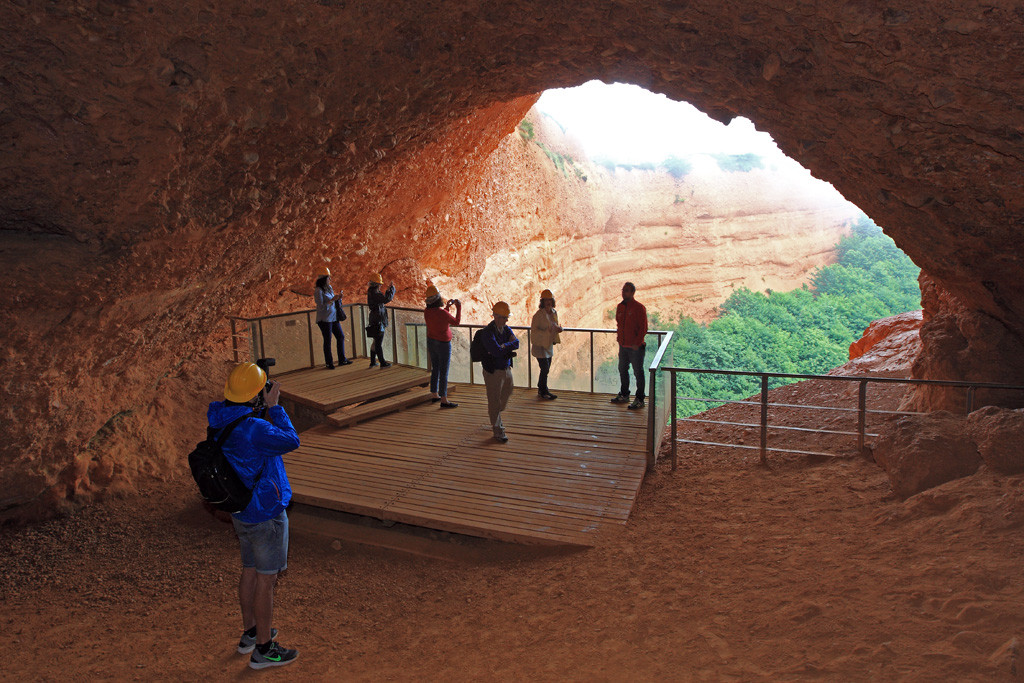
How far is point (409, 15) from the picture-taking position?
5871mm

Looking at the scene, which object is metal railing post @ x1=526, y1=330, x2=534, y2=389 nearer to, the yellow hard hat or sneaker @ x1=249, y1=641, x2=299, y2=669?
sneaker @ x1=249, y1=641, x2=299, y2=669

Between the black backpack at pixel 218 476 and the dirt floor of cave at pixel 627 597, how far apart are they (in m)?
1.33

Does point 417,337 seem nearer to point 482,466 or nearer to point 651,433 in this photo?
point 482,466

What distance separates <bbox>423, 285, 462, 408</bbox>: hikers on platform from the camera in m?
8.41

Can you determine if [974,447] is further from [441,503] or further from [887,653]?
[441,503]

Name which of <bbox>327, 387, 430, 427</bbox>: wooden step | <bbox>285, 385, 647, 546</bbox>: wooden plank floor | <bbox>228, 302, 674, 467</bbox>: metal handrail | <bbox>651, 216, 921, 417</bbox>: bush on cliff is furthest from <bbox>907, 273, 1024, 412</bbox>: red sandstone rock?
<bbox>651, 216, 921, 417</bbox>: bush on cliff

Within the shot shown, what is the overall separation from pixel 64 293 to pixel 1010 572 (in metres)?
7.89

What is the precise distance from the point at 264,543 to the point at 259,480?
0.43m

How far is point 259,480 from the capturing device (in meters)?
3.85

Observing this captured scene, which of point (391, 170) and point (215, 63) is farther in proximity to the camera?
point (391, 170)

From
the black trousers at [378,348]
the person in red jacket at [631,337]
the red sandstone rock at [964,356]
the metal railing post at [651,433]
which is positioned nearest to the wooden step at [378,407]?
the black trousers at [378,348]

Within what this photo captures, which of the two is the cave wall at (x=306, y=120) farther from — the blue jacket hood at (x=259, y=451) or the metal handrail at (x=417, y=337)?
the blue jacket hood at (x=259, y=451)

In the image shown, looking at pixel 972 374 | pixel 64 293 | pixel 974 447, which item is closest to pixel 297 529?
pixel 64 293

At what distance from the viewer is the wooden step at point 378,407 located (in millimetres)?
8508
